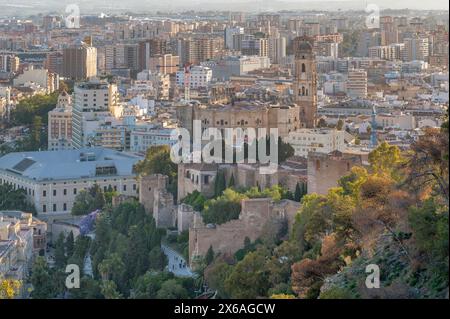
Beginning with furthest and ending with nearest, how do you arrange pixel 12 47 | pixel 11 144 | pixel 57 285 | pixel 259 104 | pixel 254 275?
pixel 12 47
pixel 11 144
pixel 259 104
pixel 57 285
pixel 254 275

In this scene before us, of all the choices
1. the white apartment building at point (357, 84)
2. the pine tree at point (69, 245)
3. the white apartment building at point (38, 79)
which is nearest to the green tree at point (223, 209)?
the pine tree at point (69, 245)

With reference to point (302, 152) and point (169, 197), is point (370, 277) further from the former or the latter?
point (302, 152)

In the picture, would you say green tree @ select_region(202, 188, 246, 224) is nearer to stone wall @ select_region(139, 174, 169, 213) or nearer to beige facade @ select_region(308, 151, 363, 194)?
beige facade @ select_region(308, 151, 363, 194)

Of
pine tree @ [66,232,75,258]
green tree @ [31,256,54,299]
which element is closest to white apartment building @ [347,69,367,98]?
pine tree @ [66,232,75,258]

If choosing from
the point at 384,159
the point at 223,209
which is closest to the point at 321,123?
the point at 223,209
